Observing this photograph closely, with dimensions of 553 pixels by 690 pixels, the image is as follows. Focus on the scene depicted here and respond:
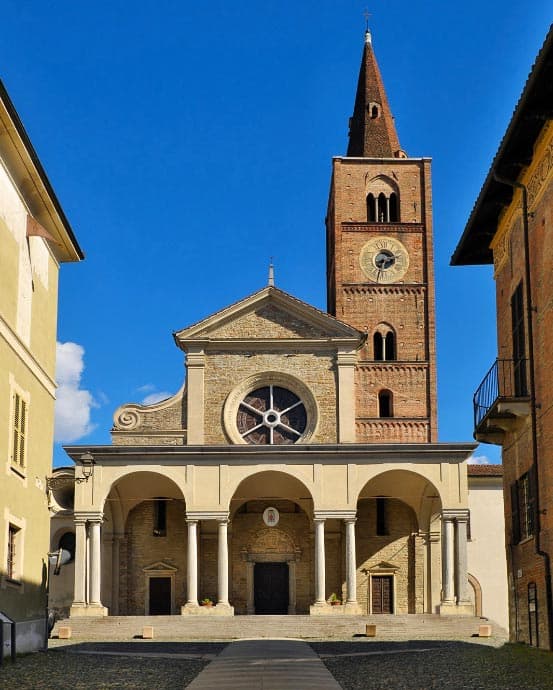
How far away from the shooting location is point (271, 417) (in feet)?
134

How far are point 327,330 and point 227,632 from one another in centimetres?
1224

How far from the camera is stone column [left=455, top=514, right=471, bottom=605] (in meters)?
36.2

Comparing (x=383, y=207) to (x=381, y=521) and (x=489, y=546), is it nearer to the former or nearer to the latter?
(x=489, y=546)

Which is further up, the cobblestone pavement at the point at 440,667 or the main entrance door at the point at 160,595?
the main entrance door at the point at 160,595

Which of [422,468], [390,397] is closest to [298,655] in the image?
[422,468]

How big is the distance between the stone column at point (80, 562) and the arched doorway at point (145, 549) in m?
2.79

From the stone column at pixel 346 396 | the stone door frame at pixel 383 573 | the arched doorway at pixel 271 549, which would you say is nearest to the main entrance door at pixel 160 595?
the arched doorway at pixel 271 549

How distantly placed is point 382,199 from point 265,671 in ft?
118

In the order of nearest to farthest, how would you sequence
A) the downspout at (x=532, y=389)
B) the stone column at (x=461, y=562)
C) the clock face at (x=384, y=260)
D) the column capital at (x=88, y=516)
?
the downspout at (x=532, y=389)
the stone column at (x=461, y=562)
the column capital at (x=88, y=516)
the clock face at (x=384, y=260)

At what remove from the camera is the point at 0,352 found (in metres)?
18.1

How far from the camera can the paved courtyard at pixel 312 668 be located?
48.8 feet

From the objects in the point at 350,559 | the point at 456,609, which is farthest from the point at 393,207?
the point at 456,609

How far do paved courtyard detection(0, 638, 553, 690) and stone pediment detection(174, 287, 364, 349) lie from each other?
16148mm

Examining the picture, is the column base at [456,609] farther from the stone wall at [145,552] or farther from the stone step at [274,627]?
the stone wall at [145,552]
